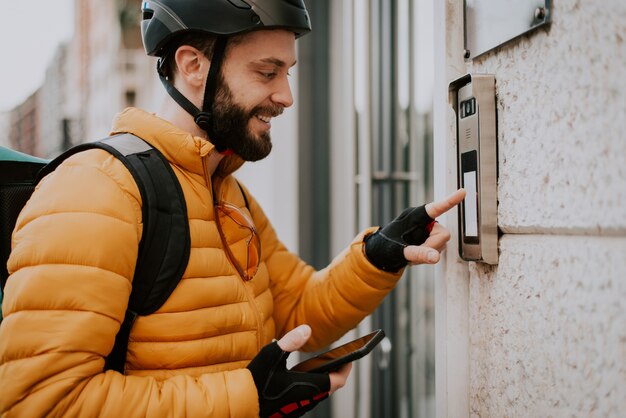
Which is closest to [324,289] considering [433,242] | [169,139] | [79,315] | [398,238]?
[398,238]

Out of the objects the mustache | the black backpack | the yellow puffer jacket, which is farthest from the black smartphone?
the mustache

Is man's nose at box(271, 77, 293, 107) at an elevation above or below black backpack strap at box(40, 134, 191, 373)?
above

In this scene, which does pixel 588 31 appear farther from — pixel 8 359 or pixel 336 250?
pixel 336 250

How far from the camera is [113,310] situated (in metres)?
1.13

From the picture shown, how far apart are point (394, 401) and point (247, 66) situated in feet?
6.04

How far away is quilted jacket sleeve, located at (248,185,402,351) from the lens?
1.61m

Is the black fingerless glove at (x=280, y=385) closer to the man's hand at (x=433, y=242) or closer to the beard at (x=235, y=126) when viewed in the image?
the man's hand at (x=433, y=242)

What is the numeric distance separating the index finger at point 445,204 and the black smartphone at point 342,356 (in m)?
0.32

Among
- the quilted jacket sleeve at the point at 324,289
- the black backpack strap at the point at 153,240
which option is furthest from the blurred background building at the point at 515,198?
the black backpack strap at the point at 153,240

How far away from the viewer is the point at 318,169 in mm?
2752

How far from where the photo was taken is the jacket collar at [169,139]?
135 centimetres

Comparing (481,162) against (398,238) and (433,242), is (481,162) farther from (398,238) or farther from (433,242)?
(398,238)

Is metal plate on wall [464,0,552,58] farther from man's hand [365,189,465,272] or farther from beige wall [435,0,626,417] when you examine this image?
man's hand [365,189,465,272]

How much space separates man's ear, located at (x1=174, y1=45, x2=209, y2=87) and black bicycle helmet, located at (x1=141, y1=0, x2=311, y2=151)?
0.11 feet
